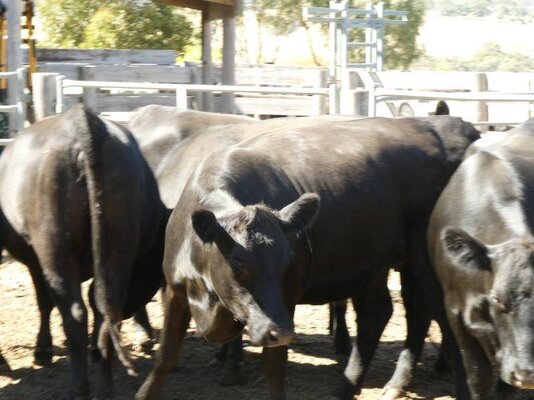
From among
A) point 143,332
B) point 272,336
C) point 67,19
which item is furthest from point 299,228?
point 67,19

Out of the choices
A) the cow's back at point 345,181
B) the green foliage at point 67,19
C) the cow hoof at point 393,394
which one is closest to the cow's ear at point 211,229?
the cow's back at point 345,181

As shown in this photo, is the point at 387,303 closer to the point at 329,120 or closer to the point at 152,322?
the point at 329,120

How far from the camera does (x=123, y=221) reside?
580 centimetres

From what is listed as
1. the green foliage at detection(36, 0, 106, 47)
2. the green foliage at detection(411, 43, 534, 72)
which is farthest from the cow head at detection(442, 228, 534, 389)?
the green foliage at detection(411, 43, 534, 72)

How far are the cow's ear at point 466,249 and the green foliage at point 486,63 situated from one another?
4627 cm

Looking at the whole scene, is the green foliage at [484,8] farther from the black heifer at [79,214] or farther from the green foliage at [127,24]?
the black heifer at [79,214]

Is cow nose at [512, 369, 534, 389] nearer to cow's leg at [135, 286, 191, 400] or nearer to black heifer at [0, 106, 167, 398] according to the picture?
cow's leg at [135, 286, 191, 400]

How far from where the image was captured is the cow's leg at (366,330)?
6.18 meters

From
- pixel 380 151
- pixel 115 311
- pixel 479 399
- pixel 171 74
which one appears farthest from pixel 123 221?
pixel 171 74

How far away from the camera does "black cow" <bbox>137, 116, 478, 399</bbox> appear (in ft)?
15.6

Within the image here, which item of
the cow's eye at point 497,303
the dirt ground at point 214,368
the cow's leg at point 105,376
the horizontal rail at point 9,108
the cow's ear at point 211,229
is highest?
the horizontal rail at point 9,108

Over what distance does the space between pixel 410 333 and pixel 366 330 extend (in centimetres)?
35

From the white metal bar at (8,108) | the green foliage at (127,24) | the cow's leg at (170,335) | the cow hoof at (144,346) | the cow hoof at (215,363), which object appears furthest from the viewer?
the green foliage at (127,24)

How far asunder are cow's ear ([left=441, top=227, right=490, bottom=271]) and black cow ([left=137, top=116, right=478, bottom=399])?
675 millimetres
